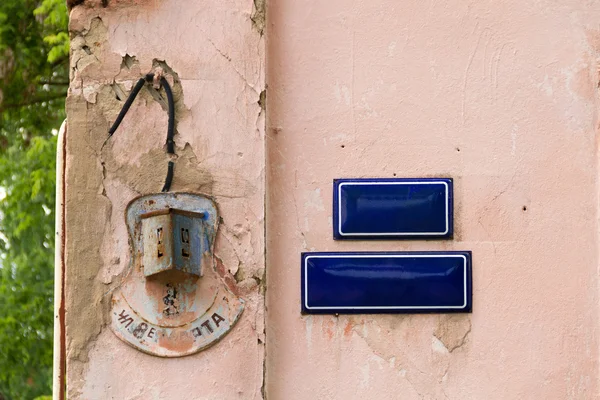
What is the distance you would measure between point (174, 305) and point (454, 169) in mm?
1088

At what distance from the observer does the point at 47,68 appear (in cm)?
911

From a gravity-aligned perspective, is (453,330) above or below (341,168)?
below

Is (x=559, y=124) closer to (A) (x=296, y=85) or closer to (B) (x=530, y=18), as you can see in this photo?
(B) (x=530, y=18)

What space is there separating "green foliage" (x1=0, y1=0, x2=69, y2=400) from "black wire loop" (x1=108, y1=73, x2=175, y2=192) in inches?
188

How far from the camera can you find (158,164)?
3471 mm

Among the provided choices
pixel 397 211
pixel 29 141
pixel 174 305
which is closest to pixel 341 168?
pixel 397 211

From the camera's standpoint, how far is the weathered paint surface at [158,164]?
3.37 m

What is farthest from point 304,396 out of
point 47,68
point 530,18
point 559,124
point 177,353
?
point 47,68

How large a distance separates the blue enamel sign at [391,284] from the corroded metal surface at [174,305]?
316 millimetres

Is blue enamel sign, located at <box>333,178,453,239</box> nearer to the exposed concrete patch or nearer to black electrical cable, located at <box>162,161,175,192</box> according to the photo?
the exposed concrete patch

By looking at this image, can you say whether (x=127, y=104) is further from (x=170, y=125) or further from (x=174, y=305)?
(x=174, y=305)

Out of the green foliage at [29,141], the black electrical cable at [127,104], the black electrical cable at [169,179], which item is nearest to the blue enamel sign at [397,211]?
the black electrical cable at [169,179]

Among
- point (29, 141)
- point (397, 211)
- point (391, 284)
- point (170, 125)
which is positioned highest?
point (29, 141)

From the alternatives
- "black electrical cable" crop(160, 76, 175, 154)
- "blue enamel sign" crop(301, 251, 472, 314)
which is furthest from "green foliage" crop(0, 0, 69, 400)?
"blue enamel sign" crop(301, 251, 472, 314)
